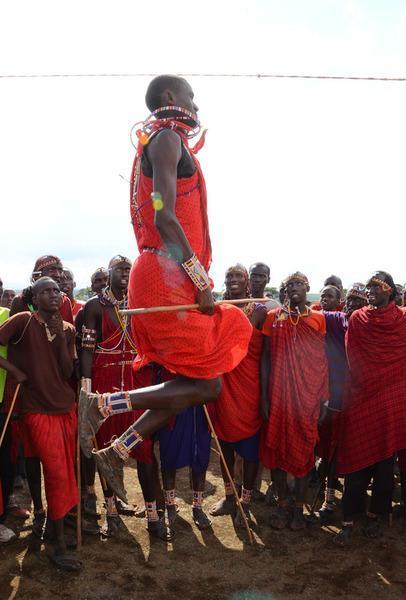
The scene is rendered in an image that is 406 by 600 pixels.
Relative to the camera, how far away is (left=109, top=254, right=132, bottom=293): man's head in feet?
16.4

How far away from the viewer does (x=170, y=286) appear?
3.34 metres

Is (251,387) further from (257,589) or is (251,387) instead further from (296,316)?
(257,589)

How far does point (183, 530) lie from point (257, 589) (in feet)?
3.93

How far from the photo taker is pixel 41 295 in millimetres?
4316

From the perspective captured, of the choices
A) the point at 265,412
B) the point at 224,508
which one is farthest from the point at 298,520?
the point at 265,412

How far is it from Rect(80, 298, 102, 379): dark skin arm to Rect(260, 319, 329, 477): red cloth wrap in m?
1.72

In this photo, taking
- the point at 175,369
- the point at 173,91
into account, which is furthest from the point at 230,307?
the point at 173,91

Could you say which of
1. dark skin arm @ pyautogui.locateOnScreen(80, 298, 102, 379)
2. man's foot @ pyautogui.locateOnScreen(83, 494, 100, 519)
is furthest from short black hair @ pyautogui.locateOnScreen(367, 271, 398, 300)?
man's foot @ pyautogui.locateOnScreen(83, 494, 100, 519)

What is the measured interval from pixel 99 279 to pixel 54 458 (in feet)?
9.74

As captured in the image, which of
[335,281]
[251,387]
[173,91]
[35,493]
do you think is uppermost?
[173,91]

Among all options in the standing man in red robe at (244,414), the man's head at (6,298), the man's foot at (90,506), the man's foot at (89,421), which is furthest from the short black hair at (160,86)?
the man's head at (6,298)

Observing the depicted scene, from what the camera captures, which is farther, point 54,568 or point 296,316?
point 296,316

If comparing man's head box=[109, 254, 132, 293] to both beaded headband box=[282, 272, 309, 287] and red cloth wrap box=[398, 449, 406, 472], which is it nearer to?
beaded headband box=[282, 272, 309, 287]

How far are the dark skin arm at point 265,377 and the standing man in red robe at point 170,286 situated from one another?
1.66 meters
